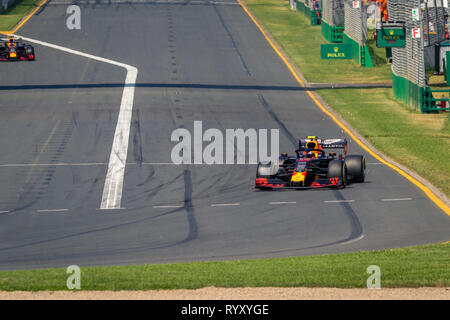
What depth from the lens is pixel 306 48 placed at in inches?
2258

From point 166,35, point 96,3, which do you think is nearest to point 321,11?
point 166,35

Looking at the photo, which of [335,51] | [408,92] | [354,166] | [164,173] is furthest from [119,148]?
[335,51]

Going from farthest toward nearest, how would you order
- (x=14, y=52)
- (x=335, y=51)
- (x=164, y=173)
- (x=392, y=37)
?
(x=14, y=52) → (x=335, y=51) → (x=392, y=37) → (x=164, y=173)

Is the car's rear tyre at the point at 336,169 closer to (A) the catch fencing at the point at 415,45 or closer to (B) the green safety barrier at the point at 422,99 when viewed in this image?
(B) the green safety barrier at the point at 422,99

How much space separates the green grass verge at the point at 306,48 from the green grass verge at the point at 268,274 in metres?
32.1

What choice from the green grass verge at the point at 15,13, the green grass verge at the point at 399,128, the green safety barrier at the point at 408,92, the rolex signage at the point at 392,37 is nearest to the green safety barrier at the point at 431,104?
the green safety barrier at the point at 408,92

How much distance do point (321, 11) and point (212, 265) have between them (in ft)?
173

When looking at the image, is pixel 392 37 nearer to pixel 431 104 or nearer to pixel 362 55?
pixel 431 104

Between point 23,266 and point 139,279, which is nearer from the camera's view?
point 139,279

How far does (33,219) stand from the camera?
830 inches

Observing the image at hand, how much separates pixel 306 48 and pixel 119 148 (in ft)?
94.5

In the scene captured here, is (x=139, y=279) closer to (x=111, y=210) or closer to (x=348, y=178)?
(x=111, y=210)

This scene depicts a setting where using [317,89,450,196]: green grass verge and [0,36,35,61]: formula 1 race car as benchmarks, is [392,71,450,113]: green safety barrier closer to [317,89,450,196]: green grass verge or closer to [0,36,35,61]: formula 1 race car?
[317,89,450,196]: green grass verge

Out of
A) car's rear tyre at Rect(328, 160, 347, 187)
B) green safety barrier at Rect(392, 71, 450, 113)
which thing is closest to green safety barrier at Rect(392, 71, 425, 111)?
green safety barrier at Rect(392, 71, 450, 113)
